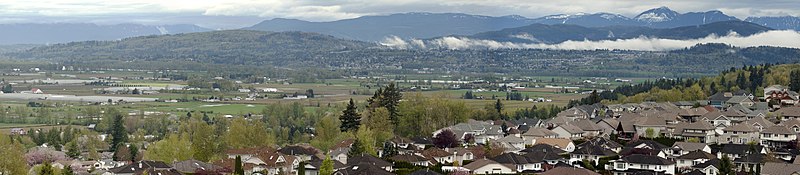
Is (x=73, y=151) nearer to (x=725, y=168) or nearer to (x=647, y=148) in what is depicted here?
(x=647, y=148)

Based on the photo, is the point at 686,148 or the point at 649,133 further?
the point at 649,133

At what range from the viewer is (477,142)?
193 ft

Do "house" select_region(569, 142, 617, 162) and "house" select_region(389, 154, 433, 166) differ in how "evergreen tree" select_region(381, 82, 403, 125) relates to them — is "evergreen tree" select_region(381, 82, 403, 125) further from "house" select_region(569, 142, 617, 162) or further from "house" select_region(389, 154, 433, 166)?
"house" select_region(569, 142, 617, 162)

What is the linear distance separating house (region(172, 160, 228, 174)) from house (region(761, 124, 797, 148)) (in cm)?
2611

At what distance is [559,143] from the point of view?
2108 inches

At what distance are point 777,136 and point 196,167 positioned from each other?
28.0 m

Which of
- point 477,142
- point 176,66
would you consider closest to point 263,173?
point 477,142

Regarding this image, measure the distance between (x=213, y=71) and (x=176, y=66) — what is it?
18990 millimetres

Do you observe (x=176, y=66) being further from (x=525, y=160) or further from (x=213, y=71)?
(x=525, y=160)

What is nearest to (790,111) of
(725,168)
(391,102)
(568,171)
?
(725,168)

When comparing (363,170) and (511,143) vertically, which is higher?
(363,170)

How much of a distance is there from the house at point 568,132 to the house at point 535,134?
66 cm

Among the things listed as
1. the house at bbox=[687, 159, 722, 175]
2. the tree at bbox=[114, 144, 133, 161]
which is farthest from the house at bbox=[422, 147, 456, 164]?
the tree at bbox=[114, 144, 133, 161]

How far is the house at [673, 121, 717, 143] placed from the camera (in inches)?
2149
